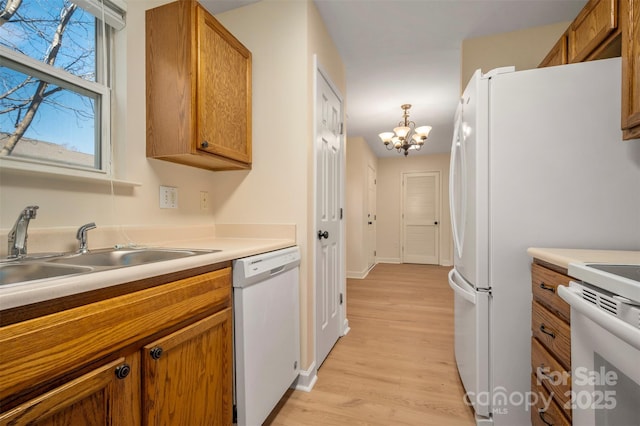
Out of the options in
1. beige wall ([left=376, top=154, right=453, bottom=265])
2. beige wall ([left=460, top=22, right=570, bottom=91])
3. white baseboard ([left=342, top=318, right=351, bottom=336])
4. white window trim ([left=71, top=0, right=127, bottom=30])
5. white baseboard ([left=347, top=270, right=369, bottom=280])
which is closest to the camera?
white window trim ([left=71, top=0, right=127, bottom=30])

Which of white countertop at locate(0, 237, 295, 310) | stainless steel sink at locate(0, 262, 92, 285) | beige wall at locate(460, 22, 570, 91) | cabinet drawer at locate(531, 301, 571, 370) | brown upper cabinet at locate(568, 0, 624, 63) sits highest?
beige wall at locate(460, 22, 570, 91)

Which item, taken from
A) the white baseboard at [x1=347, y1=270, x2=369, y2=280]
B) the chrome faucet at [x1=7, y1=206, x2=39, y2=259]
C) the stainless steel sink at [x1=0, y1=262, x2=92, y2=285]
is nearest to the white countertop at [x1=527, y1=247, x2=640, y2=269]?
the stainless steel sink at [x1=0, y1=262, x2=92, y2=285]

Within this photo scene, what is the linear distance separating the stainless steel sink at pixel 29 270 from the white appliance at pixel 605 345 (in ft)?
4.61

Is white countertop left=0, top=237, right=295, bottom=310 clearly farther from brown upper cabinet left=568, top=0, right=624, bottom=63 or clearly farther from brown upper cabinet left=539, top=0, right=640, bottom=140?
brown upper cabinet left=568, top=0, right=624, bottom=63

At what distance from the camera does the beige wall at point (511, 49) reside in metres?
2.08

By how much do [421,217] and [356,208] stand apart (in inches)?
82.6

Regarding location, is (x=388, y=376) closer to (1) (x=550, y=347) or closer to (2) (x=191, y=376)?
(1) (x=550, y=347)

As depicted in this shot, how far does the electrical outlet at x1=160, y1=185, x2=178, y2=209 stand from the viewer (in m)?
1.57

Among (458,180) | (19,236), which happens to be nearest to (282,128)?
(458,180)

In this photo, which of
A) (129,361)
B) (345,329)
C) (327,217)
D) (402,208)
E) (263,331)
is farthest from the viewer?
(402,208)

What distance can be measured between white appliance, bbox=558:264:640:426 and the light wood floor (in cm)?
83

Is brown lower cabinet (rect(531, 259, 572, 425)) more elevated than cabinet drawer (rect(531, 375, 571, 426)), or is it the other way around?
brown lower cabinet (rect(531, 259, 572, 425))

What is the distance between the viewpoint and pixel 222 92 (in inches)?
61.3

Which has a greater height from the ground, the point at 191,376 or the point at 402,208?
the point at 402,208
